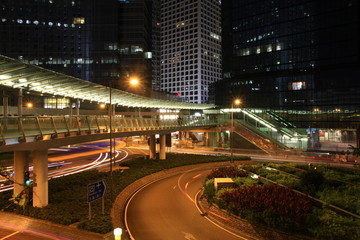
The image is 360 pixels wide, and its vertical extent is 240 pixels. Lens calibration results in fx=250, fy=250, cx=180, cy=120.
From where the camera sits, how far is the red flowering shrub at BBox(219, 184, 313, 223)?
→ 13320 millimetres

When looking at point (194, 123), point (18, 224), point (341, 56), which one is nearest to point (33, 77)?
point (18, 224)

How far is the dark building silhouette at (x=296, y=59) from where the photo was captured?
165 feet

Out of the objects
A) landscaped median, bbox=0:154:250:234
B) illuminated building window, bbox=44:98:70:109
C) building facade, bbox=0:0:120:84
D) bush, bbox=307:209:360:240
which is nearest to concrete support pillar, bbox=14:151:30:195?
landscaped median, bbox=0:154:250:234

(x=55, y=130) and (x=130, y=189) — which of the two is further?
(x=130, y=189)

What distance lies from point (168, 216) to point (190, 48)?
116m

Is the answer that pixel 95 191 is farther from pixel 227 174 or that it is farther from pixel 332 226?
pixel 227 174

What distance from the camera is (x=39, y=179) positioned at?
15.5 meters

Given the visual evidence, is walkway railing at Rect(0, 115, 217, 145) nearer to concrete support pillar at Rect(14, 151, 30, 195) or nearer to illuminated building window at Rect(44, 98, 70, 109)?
concrete support pillar at Rect(14, 151, 30, 195)

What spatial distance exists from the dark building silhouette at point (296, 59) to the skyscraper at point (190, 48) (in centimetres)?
5253

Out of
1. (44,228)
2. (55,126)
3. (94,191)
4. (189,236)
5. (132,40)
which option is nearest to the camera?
(44,228)

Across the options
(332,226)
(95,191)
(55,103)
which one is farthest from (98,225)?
(55,103)

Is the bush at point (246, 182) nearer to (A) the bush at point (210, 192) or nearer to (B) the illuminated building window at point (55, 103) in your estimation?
(A) the bush at point (210, 192)

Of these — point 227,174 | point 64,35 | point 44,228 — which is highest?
point 64,35

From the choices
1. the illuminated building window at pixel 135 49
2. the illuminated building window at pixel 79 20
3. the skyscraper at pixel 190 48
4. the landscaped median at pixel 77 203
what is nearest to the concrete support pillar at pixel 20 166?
the landscaped median at pixel 77 203
